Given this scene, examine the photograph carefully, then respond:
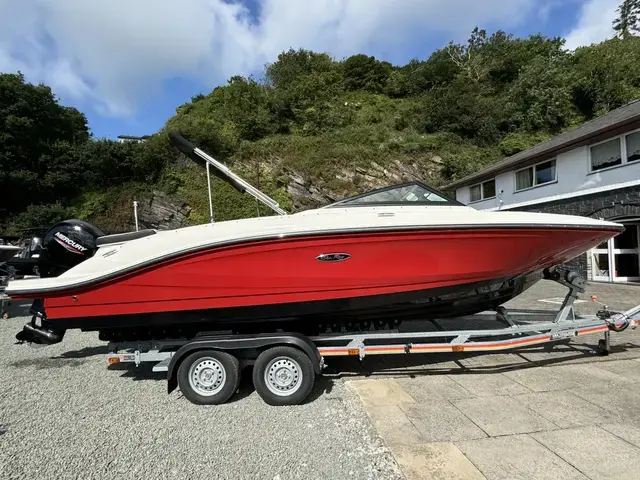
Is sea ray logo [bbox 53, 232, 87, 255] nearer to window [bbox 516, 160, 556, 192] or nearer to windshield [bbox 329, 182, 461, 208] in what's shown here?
windshield [bbox 329, 182, 461, 208]

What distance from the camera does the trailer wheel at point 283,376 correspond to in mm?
3186

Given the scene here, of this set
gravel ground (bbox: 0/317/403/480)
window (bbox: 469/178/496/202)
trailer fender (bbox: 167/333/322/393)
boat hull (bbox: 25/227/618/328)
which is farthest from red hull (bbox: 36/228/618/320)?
window (bbox: 469/178/496/202)

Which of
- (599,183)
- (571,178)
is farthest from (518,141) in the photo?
(599,183)

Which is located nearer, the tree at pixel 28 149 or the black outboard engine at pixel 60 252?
the black outboard engine at pixel 60 252

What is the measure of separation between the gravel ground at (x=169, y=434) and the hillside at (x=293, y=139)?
49.1ft

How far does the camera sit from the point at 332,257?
3.24 metres

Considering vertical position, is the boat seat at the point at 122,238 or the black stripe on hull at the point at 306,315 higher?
the boat seat at the point at 122,238

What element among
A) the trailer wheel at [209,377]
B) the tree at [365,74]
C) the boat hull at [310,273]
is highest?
the tree at [365,74]

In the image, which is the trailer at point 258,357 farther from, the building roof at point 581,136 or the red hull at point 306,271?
the building roof at point 581,136

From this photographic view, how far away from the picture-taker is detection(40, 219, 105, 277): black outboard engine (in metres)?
4.00

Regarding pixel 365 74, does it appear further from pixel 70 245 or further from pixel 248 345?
pixel 248 345

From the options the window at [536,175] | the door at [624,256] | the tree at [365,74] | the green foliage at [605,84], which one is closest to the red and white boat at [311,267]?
the door at [624,256]

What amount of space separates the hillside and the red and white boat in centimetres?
1483

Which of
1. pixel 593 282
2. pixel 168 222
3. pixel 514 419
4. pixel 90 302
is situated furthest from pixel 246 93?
pixel 514 419
